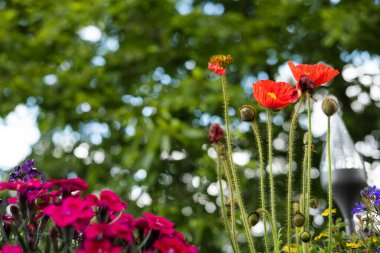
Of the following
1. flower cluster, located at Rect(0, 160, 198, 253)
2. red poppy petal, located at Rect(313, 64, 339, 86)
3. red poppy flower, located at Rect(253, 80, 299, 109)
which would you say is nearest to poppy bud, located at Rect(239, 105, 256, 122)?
red poppy flower, located at Rect(253, 80, 299, 109)

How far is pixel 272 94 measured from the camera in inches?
44.3

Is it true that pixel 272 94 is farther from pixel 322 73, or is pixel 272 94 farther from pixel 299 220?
pixel 299 220

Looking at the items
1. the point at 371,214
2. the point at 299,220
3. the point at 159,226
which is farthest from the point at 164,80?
the point at 159,226

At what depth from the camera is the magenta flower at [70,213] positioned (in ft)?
2.71

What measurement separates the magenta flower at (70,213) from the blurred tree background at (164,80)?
266 centimetres

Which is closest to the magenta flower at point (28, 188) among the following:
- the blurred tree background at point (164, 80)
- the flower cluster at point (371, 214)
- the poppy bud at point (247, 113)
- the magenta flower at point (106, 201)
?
the magenta flower at point (106, 201)

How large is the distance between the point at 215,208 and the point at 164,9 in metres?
1.57

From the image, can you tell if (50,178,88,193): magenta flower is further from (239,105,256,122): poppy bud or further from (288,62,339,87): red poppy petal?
(288,62,339,87): red poppy petal

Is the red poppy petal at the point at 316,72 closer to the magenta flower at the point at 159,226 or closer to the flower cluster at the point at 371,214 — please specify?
the flower cluster at the point at 371,214

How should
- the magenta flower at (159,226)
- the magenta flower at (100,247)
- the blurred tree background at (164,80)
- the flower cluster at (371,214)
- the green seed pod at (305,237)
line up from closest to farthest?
1. the magenta flower at (100,247)
2. the magenta flower at (159,226)
3. the green seed pod at (305,237)
4. the flower cluster at (371,214)
5. the blurred tree background at (164,80)

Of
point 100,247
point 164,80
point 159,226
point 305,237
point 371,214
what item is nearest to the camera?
point 100,247

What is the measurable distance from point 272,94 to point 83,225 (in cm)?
44

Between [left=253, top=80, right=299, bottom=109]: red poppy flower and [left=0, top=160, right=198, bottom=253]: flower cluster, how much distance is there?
32 centimetres

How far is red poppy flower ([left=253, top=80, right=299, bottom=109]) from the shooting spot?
112cm
